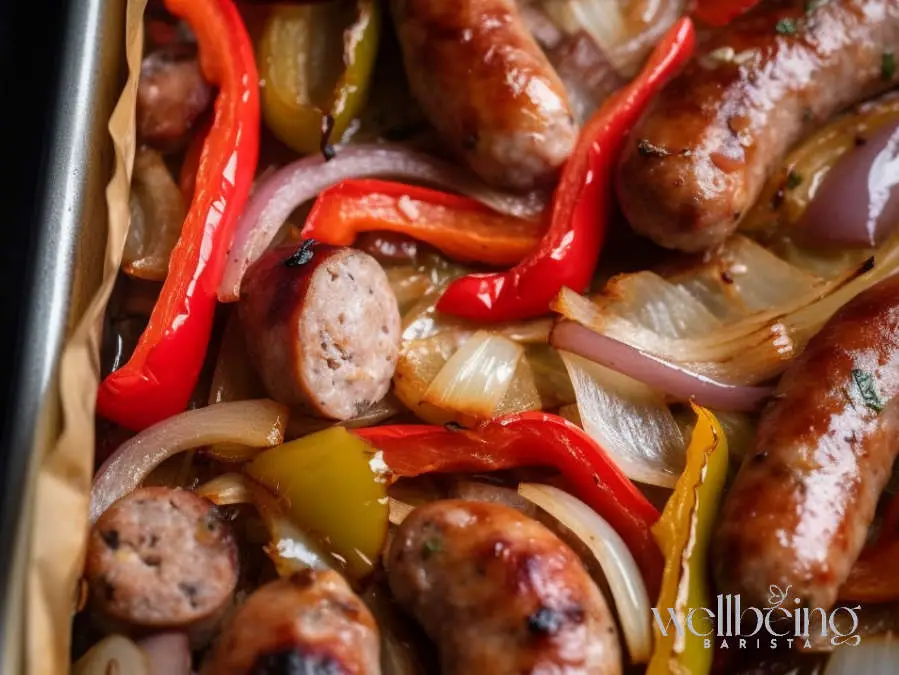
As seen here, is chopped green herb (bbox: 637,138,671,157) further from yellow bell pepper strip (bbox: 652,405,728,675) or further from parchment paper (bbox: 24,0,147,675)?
parchment paper (bbox: 24,0,147,675)

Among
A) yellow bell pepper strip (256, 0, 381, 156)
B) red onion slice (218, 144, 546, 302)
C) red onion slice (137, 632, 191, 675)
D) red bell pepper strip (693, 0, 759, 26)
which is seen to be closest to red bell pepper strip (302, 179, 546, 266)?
red onion slice (218, 144, 546, 302)

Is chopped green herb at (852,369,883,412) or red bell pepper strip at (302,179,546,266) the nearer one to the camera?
chopped green herb at (852,369,883,412)

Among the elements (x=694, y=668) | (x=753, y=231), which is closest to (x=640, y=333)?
(x=753, y=231)

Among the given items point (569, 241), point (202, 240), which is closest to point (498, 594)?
point (569, 241)

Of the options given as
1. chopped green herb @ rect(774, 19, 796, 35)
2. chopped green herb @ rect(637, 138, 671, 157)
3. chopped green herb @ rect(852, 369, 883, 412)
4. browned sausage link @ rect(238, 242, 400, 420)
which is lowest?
browned sausage link @ rect(238, 242, 400, 420)

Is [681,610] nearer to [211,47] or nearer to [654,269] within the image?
[654,269]
